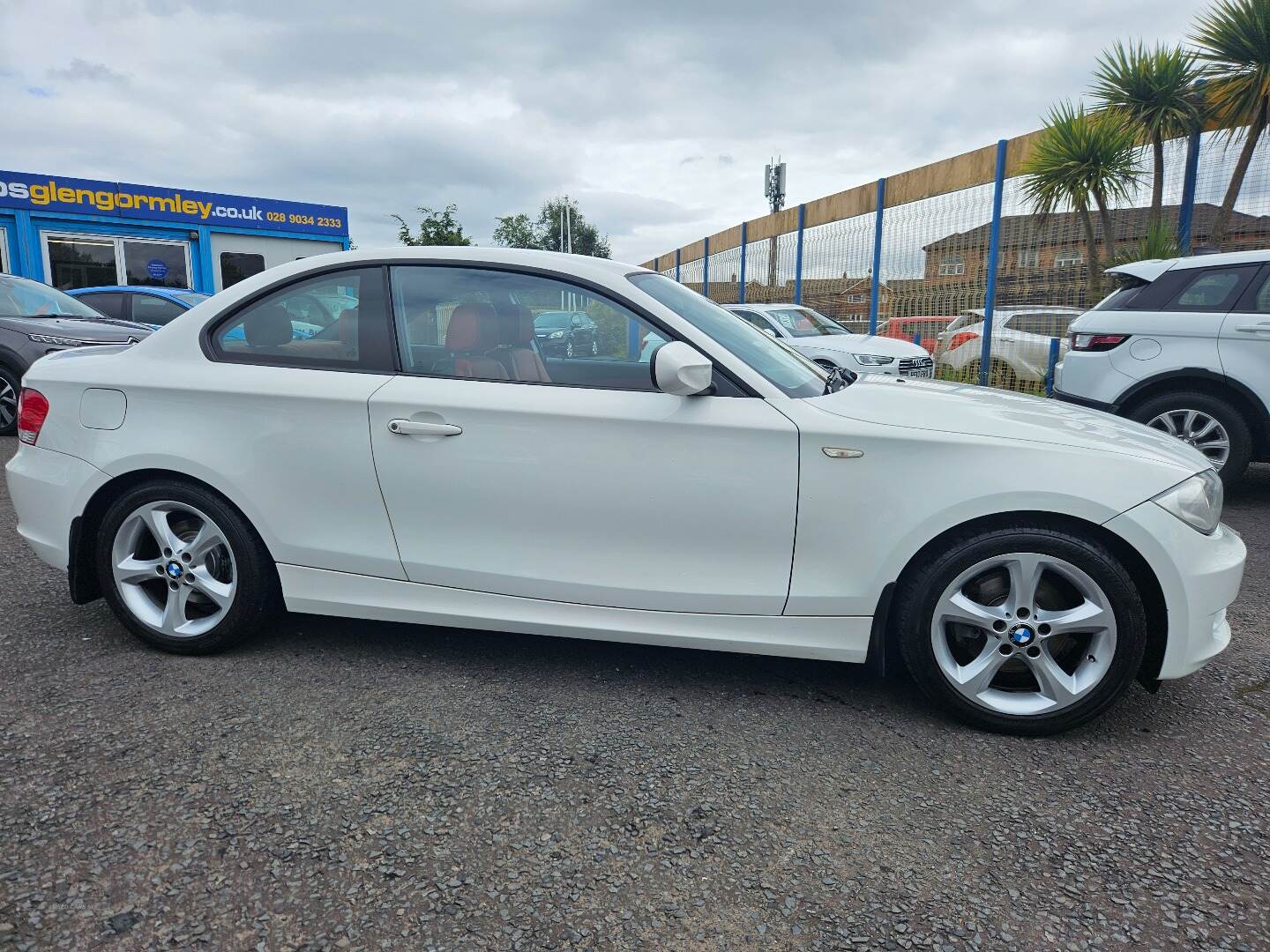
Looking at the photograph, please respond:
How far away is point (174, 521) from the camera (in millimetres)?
3227

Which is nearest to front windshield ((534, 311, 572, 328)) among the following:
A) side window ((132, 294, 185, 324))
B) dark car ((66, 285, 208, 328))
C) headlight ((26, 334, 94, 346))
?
headlight ((26, 334, 94, 346))

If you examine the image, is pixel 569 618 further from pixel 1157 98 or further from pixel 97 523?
pixel 1157 98

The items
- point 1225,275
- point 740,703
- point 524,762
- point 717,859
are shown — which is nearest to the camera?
point 717,859

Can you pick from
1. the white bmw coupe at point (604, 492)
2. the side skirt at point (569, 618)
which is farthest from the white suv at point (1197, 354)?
the side skirt at point (569, 618)

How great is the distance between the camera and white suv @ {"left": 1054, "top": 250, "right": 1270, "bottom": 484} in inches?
221

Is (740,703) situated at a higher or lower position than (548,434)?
lower

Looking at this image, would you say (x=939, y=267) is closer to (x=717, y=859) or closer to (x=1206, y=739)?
(x=1206, y=739)

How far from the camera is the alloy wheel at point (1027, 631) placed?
2592 millimetres

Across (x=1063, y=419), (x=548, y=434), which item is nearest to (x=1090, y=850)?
(x=1063, y=419)

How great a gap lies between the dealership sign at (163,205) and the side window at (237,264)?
0.68 m

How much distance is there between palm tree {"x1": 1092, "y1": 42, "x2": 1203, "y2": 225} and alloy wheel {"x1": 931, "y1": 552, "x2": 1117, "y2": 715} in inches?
326

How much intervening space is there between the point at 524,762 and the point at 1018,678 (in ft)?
5.30

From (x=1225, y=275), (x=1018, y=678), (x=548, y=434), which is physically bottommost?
(x=1018, y=678)

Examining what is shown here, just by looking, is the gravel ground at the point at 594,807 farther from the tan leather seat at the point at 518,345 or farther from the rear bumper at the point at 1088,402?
the rear bumper at the point at 1088,402
